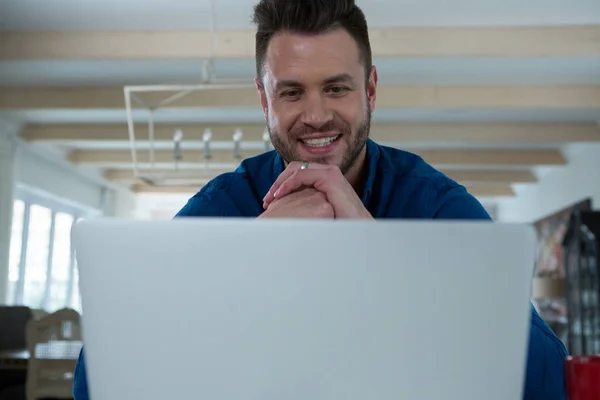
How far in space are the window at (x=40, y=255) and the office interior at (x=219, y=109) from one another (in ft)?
0.10

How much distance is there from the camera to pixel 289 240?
1.56 ft

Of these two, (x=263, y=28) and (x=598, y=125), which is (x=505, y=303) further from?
(x=598, y=125)

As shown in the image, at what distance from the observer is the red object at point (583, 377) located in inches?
23.8

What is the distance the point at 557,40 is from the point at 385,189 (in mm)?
4356

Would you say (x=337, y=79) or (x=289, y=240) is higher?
(x=337, y=79)

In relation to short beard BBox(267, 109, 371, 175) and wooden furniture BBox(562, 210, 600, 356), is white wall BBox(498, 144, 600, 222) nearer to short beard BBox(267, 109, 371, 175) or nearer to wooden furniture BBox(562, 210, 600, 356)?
wooden furniture BBox(562, 210, 600, 356)

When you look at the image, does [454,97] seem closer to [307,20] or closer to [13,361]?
[13,361]

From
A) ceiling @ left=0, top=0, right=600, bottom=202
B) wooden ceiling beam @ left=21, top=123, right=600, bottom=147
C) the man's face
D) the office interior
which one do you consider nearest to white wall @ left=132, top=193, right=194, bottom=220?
the office interior

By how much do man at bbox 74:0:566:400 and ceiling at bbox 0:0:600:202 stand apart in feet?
11.8

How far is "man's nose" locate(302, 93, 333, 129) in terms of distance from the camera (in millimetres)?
1213

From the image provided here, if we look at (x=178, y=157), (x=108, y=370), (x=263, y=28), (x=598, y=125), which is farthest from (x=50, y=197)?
(x=108, y=370)

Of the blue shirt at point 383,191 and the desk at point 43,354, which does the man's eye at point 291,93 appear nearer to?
the blue shirt at point 383,191

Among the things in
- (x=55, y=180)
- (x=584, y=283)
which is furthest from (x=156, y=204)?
(x=584, y=283)

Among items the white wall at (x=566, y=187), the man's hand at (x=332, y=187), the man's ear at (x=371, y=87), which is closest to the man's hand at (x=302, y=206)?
the man's hand at (x=332, y=187)
